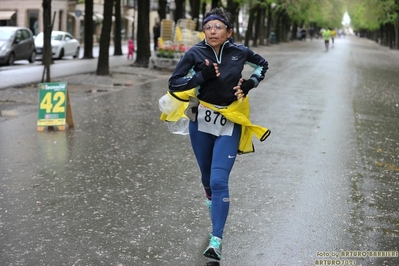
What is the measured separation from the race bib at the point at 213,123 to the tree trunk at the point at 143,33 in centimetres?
2236

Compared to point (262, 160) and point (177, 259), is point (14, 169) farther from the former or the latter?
point (177, 259)

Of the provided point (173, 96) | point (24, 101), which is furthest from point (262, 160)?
point (24, 101)

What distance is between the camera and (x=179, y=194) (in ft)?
23.4

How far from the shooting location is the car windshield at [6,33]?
94.0 ft

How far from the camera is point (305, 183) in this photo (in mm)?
7844

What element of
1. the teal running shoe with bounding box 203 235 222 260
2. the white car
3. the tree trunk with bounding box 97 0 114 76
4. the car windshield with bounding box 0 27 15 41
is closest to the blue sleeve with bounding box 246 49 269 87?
the teal running shoe with bounding box 203 235 222 260

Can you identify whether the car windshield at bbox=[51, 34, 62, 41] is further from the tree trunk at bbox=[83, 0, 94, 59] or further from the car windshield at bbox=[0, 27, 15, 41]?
the car windshield at bbox=[0, 27, 15, 41]

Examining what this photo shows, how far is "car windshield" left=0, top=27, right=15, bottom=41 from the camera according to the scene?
28.6 meters

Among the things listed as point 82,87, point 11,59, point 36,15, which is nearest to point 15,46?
point 11,59

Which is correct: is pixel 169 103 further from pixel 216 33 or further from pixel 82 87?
pixel 82 87

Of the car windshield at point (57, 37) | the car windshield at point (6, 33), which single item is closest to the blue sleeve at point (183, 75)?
the car windshield at point (6, 33)

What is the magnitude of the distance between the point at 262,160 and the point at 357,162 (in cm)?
126

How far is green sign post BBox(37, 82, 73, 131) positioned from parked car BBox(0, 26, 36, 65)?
17188 mm

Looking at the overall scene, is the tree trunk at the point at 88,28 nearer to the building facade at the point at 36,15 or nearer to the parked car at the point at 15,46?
the parked car at the point at 15,46
